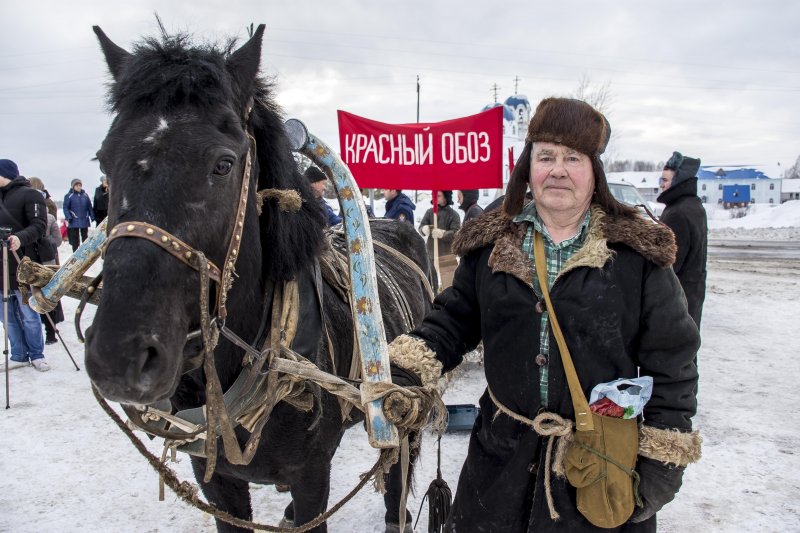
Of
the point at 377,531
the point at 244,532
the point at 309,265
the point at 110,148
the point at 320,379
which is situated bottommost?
the point at 377,531

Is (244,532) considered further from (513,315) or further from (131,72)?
(131,72)

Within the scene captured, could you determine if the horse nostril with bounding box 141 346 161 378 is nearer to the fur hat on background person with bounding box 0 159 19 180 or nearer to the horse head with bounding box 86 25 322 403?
the horse head with bounding box 86 25 322 403

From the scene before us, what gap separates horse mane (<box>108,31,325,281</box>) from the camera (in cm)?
151

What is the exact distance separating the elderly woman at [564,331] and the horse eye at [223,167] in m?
0.84

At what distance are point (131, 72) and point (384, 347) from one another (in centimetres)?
113

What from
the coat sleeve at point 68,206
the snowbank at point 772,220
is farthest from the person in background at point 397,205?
the snowbank at point 772,220

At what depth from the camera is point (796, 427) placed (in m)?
4.51

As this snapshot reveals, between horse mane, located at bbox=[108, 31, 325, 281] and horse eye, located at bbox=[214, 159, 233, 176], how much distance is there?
0.16 metres

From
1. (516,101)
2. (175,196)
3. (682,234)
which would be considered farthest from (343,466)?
(516,101)

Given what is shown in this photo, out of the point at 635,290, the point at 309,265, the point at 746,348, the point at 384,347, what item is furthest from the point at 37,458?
the point at 746,348

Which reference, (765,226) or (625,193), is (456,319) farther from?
(765,226)

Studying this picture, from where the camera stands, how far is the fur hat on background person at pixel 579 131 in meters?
1.73

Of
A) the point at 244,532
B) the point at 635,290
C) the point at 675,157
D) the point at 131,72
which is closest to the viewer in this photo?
the point at 131,72

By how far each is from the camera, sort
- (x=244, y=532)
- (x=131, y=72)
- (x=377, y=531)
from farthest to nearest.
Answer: (x=377, y=531), (x=244, y=532), (x=131, y=72)
